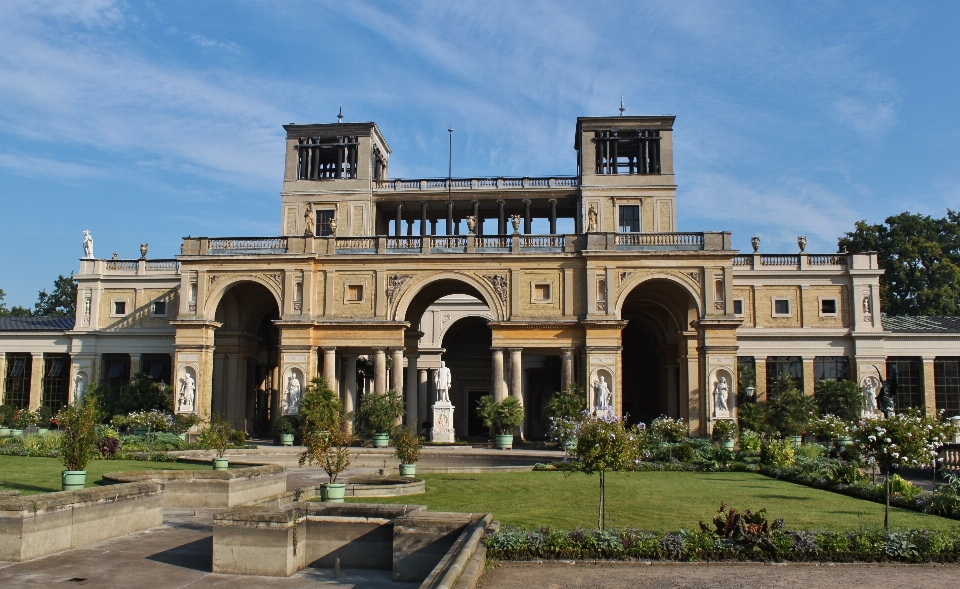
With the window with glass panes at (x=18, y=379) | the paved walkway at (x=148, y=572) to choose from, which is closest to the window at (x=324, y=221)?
the window with glass panes at (x=18, y=379)

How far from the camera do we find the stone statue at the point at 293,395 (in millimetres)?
39656

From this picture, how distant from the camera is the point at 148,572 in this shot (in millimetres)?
11945

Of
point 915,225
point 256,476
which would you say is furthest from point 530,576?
point 915,225

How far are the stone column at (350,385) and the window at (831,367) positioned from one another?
24.6 m

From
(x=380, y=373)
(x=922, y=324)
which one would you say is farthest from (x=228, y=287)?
(x=922, y=324)

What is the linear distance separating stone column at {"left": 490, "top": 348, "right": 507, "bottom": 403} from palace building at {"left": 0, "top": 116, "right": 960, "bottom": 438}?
0.43 ft

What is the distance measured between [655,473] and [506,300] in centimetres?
1635

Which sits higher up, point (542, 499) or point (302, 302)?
point (302, 302)

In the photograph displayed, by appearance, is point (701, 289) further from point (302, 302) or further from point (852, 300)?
point (302, 302)

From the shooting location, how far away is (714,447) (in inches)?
1161

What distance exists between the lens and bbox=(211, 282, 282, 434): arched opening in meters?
43.5

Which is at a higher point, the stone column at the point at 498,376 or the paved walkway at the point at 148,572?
the stone column at the point at 498,376

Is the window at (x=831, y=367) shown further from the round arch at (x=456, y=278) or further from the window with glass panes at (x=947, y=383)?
the round arch at (x=456, y=278)

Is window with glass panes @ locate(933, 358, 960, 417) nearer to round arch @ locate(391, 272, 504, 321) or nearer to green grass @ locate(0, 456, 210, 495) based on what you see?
round arch @ locate(391, 272, 504, 321)
